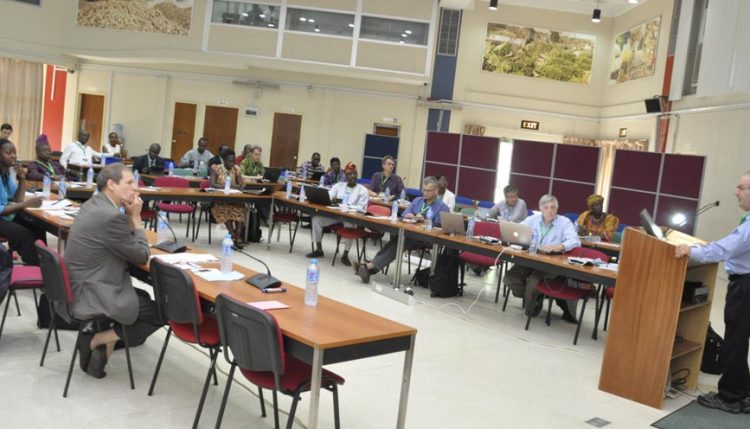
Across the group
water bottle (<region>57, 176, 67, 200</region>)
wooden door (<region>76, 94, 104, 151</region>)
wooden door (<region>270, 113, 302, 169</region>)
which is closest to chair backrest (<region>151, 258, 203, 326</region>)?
water bottle (<region>57, 176, 67, 200</region>)

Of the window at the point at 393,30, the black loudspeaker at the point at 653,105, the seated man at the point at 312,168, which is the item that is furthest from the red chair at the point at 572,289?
the window at the point at 393,30

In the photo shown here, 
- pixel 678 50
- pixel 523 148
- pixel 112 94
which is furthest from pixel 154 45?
pixel 678 50

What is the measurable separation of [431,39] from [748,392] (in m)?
12.8

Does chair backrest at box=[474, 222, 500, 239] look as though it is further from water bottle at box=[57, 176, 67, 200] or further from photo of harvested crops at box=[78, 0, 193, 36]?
photo of harvested crops at box=[78, 0, 193, 36]

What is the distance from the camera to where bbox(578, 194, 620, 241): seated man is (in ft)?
27.8

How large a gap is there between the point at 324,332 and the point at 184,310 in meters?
0.97

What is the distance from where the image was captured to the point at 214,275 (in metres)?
4.07

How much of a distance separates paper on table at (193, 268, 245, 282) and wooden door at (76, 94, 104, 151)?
15818 mm

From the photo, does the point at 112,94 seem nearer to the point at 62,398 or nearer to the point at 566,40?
the point at 566,40

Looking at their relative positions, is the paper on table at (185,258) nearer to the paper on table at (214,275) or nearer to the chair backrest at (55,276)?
the paper on table at (214,275)

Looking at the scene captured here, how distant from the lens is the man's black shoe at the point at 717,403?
468 cm

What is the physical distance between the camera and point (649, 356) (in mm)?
4688

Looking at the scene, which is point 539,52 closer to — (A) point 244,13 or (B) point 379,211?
(A) point 244,13

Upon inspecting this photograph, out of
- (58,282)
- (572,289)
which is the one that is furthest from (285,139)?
(58,282)
